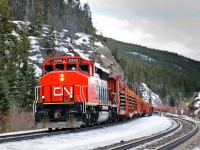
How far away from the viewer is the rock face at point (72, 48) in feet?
236

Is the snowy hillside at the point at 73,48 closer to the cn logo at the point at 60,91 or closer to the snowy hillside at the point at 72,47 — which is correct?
the snowy hillside at the point at 72,47

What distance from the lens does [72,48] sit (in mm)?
80375

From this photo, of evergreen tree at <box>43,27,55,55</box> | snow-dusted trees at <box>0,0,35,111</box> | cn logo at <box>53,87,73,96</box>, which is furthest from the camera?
evergreen tree at <box>43,27,55,55</box>

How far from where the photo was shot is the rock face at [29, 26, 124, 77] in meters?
72.1

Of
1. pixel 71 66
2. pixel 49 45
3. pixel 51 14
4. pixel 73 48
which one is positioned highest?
pixel 51 14

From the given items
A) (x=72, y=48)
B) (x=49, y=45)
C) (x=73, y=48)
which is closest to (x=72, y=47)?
(x=72, y=48)

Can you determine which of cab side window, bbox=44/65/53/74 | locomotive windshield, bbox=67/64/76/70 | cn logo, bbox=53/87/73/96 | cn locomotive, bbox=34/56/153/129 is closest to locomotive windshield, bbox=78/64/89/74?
cn locomotive, bbox=34/56/153/129

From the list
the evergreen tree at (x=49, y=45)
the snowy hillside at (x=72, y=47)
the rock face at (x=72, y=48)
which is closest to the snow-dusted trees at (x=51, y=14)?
the snowy hillside at (x=72, y=47)

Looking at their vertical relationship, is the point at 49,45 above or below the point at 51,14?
below

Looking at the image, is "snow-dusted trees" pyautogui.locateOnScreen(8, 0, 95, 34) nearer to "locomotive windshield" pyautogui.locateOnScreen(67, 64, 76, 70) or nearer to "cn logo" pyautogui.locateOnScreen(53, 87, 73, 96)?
"locomotive windshield" pyautogui.locateOnScreen(67, 64, 76, 70)

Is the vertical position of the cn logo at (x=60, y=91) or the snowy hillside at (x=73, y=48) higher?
the snowy hillside at (x=73, y=48)

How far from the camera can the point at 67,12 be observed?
11469 cm

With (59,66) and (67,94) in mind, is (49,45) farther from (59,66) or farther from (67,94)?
(67,94)

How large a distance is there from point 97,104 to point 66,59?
10.5ft
